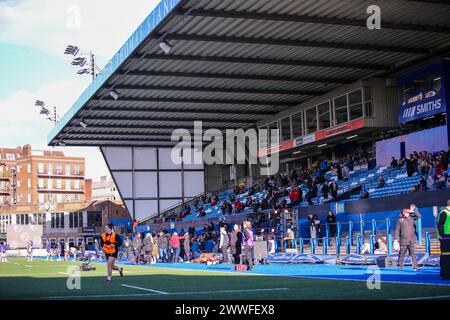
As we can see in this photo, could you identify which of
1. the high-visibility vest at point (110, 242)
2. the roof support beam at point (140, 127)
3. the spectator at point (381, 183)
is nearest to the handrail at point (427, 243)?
the high-visibility vest at point (110, 242)

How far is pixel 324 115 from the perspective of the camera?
43344 millimetres

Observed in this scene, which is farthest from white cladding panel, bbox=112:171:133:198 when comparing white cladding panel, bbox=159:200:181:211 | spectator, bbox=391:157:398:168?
spectator, bbox=391:157:398:168

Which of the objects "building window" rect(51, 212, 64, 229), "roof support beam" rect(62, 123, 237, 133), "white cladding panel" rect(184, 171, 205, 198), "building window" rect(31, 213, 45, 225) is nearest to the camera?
"roof support beam" rect(62, 123, 237, 133)

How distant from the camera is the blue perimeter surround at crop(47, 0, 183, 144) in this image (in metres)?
28.4

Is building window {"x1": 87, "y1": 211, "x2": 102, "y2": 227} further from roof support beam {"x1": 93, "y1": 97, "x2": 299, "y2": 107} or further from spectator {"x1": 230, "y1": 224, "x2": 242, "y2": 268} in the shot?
spectator {"x1": 230, "y1": 224, "x2": 242, "y2": 268}

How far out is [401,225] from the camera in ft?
64.7

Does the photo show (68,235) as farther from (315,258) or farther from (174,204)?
(315,258)

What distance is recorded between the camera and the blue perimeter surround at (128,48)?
28375 mm

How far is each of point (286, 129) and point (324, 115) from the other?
Result: 5.11 m

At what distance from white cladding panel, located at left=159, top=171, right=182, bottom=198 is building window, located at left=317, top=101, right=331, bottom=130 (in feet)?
77.4

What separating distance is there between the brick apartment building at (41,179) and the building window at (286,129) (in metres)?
92.3

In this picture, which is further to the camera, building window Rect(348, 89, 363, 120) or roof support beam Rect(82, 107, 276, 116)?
roof support beam Rect(82, 107, 276, 116)

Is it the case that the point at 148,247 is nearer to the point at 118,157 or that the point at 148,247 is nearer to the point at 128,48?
the point at 128,48

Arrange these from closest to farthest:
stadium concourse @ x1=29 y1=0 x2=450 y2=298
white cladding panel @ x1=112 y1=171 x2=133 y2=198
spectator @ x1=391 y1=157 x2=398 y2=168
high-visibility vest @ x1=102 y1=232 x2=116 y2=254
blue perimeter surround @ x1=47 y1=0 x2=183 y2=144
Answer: high-visibility vest @ x1=102 y1=232 x2=116 y2=254 < stadium concourse @ x1=29 y1=0 x2=450 y2=298 < blue perimeter surround @ x1=47 y1=0 x2=183 y2=144 < spectator @ x1=391 y1=157 x2=398 y2=168 < white cladding panel @ x1=112 y1=171 x2=133 y2=198
